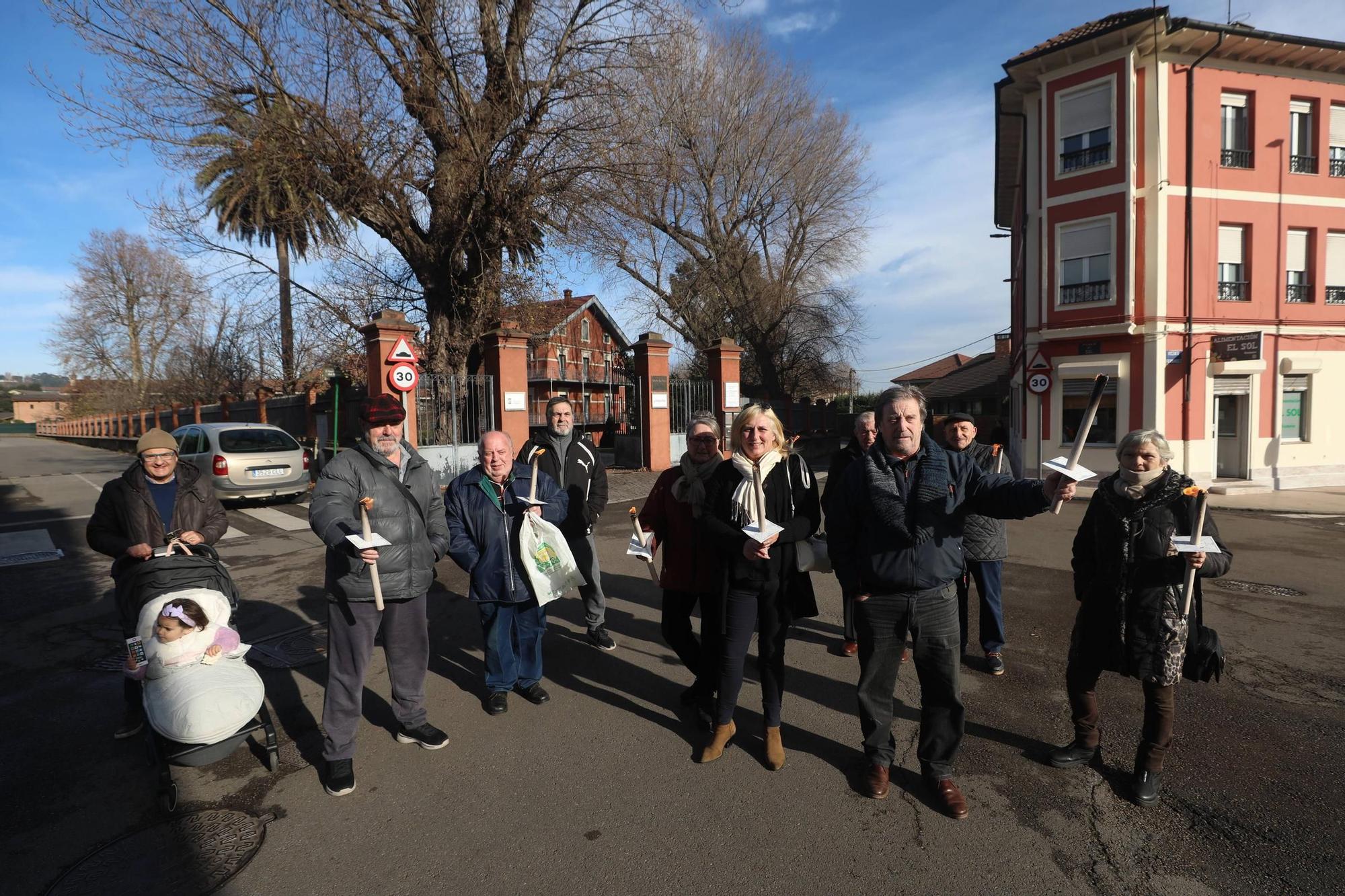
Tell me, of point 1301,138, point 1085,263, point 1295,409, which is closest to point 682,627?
point 1085,263

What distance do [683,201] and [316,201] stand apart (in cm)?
1447

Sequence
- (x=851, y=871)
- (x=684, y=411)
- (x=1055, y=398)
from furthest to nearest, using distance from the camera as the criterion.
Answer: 1. (x=684, y=411)
2. (x=1055, y=398)
3. (x=851, y=871)

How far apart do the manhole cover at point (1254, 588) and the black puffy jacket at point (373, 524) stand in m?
7.01

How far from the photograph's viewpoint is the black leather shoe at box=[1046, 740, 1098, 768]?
3410mm

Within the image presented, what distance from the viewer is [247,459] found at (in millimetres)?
11586

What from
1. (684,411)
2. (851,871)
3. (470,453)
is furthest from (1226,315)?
(851,871)

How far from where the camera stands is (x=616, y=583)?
705cm

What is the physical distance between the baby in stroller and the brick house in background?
35.9 m

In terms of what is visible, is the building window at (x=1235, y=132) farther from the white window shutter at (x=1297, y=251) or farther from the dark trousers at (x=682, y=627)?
the dark trousers at (x=682, y=627)

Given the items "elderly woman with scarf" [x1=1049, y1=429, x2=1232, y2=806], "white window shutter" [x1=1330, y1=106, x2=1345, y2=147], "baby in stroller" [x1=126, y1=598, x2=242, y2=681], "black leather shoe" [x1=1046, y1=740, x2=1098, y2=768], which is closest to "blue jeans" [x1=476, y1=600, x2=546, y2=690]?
"baby in stroller" [x1=126, y1=598, x2=242, y2=681]

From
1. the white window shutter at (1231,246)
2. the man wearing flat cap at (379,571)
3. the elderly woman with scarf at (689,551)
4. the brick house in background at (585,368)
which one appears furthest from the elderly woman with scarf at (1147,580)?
the brick house in background at (585,368)

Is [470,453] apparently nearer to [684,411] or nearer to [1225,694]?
[684,411]

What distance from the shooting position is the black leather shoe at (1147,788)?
121 inches

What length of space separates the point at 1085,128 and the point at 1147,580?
1738 centimetres
